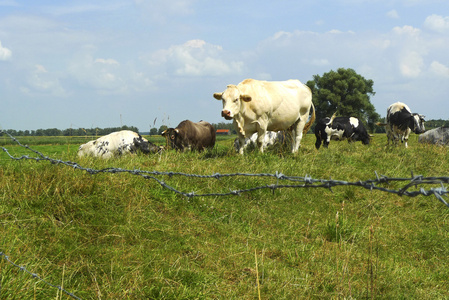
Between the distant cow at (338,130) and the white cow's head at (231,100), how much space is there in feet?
25.9

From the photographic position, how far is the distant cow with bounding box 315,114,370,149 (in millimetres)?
16375

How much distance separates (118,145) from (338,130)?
9607mm

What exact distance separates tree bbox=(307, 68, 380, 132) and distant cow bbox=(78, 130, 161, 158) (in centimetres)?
3981

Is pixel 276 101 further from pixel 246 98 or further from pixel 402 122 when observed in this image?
pixel 402 122

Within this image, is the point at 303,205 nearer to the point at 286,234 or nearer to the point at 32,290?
the point at 286,234

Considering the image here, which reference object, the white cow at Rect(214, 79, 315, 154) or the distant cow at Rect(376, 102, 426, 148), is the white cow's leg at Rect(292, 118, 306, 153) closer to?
the white cow at Rect(214, 79, 315, 154)

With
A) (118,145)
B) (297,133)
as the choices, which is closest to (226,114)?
(297,133)

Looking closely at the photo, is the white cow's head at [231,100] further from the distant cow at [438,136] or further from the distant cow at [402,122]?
the distant cow at [438,136]

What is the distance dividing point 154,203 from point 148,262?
5.44ft

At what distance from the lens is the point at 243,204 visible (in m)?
5.98

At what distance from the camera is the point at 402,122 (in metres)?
16.1

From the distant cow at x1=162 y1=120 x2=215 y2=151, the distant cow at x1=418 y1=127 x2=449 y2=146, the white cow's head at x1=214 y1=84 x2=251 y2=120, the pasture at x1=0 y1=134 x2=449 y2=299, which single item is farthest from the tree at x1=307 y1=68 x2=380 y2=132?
the pasture at x1=0 y1=134 x2=449 y2=299

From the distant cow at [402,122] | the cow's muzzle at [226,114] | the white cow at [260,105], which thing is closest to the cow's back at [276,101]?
the white cow at [260,105]

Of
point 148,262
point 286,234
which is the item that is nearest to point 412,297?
point 286,234
